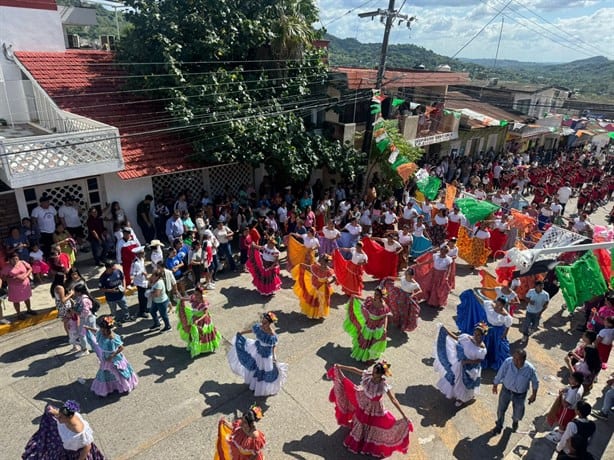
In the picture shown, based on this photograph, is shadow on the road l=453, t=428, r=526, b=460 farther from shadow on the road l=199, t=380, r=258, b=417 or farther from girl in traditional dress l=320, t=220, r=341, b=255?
girl in traditional dress l=320, t=220, r=341, b=255

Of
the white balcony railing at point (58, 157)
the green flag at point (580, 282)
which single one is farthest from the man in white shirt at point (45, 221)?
the green flag at point (580, 282)

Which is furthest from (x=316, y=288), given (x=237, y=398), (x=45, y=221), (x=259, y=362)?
(x=45, y=221)

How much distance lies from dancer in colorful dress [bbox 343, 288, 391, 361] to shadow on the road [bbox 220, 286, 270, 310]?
2.64 metres

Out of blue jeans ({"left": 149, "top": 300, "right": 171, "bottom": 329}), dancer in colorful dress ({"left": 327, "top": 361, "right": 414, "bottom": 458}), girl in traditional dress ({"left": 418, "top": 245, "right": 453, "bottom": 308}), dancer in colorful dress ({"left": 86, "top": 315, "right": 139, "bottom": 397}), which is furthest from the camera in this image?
girl in traditional dress ({"left": 418, "top": 245, "right": 453, "bottom": 308})

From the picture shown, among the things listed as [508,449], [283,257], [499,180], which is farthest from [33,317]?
[499,180]

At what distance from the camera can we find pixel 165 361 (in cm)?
770

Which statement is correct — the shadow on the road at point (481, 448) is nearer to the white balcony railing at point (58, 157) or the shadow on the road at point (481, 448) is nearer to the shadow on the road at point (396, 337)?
the shadow on the road at point (396, 337)

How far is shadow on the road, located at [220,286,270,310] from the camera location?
9.84 meters

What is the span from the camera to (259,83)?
1375 centimetres

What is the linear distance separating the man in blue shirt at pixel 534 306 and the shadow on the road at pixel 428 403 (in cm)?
272

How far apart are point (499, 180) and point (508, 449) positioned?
18101 millimetres

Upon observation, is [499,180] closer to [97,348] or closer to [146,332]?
[146,332]

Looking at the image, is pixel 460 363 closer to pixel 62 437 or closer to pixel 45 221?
pixel 62 437

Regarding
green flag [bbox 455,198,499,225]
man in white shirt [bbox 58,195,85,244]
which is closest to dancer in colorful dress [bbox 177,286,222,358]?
man in white shirt [bbox 58,195,85,244]
